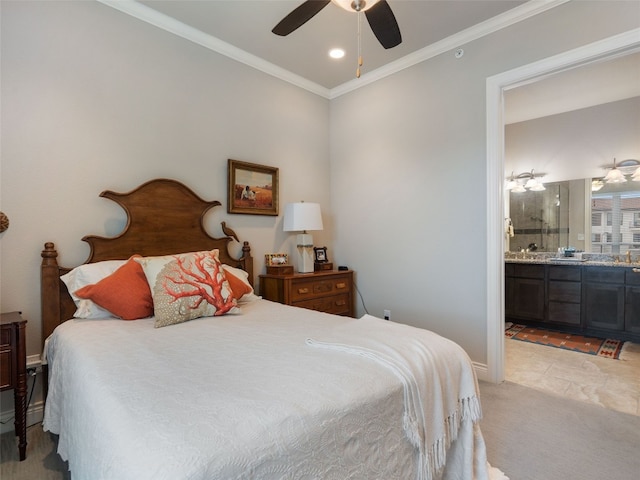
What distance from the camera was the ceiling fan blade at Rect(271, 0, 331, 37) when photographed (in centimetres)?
177

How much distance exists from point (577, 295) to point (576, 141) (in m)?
2.04

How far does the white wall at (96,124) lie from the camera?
2.03 m

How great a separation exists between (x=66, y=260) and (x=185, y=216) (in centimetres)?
83

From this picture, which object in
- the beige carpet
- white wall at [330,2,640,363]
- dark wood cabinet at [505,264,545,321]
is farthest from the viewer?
dark wood cabinet at [505,264,545,321]

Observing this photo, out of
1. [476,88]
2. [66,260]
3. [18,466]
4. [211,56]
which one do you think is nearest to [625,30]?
[476,88]

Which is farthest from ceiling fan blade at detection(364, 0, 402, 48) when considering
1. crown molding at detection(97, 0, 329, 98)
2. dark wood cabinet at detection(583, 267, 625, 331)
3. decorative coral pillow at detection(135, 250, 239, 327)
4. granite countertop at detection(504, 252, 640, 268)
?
dark wood cabinet at detection(583, 267, 625, 331)

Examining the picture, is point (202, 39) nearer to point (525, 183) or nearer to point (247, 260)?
point (247, 260)

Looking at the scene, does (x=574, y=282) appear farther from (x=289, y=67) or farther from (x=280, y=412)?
(x=280, y=412)

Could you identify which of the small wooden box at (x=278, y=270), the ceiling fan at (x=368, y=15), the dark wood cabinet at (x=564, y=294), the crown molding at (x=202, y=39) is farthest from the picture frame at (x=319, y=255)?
the dark wood cabinet at (x=564, y=294)

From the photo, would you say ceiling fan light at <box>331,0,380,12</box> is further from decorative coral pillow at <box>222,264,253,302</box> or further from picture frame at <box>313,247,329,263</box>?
picture frame at <box>313,247,329,263</box>

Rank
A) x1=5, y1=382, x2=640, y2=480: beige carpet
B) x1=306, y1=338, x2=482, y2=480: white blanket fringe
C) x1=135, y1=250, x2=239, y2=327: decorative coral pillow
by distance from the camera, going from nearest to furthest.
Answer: x1=306, y1=338, x2=482, y2=480: white blanket fringe → x1=5, y1=382, x2=640, y2=480: beige carpet → x1=135, y1=250, x2=239, y2=327: decorative coral pillow

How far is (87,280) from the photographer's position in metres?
2.06

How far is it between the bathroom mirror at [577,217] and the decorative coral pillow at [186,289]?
4.54m

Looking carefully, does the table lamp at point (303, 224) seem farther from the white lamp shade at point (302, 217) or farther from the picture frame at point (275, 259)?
the picture frame at point (275, 259)
